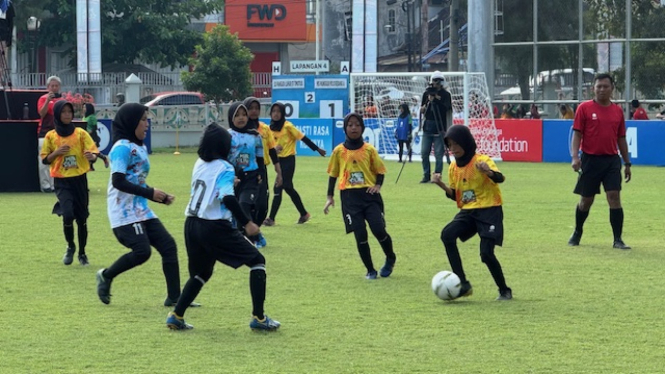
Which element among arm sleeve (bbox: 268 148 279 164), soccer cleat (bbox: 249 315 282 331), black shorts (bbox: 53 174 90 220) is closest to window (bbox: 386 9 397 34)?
arm sleeve (bbox: 268 148 279 164)

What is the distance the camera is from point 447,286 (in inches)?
391

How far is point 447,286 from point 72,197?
459 centimetres

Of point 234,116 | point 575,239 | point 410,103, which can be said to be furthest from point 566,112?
point 234,116

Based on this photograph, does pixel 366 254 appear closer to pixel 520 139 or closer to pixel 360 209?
pixel 360 209

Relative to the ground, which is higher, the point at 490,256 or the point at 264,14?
the point at 264,14

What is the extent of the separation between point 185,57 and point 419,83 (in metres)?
23.5

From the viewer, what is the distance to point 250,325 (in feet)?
28.7

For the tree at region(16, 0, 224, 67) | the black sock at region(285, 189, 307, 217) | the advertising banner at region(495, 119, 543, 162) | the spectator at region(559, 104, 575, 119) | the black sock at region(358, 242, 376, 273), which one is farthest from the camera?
the tree at region(16, 0, 224, 67)

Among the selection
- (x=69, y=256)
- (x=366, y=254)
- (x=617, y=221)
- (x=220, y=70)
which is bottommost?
(x=69, y=256)

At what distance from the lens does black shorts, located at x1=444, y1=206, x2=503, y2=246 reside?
32.9ft

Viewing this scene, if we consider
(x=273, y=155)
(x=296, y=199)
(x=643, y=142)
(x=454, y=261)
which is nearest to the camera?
(x=454, y=261)

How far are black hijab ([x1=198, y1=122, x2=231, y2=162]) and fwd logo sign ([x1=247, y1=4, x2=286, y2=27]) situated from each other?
58365mm

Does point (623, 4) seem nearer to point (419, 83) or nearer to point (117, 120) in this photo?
point (419, 83)

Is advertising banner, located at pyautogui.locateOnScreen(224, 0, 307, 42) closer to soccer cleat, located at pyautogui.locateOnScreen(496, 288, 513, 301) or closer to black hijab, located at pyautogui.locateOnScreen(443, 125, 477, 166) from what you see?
black hijab, located at pyautogui.locateOnScreen(443, 125, 477, 166)
